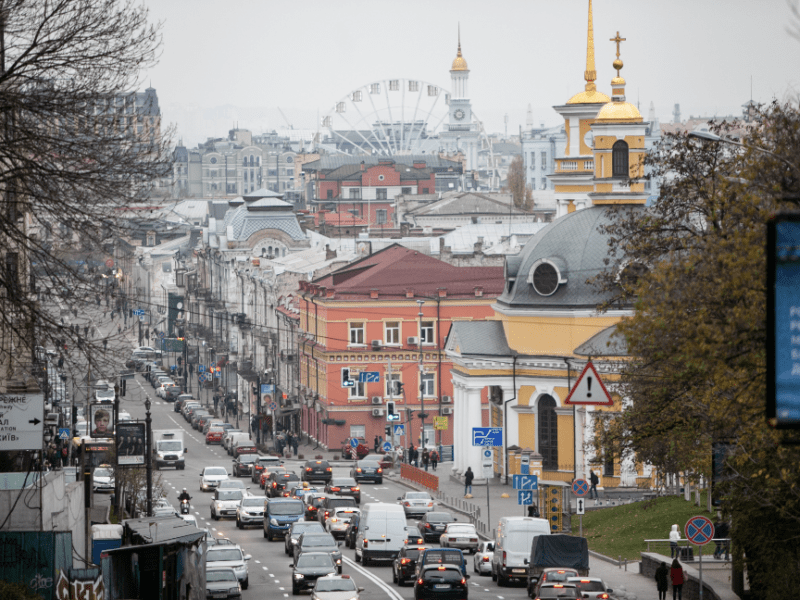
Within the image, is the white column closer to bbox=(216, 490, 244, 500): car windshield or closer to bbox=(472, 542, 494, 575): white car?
bbox=(216, 490, 244, 500): car windshield

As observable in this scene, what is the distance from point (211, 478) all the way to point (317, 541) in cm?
3020

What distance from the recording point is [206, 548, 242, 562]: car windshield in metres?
41.3

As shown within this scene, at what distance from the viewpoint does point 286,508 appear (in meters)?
54.7

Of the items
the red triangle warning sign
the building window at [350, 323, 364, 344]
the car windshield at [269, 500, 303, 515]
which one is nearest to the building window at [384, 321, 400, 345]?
the building window at [350, 323, 364, 344]

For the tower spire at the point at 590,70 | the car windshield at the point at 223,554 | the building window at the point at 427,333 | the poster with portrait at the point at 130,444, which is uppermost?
the tower spire at the point at 590,70

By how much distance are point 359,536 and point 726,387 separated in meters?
25.8

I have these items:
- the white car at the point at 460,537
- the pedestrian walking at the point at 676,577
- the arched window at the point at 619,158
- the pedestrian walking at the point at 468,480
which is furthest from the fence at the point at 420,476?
the pedestrian walking at the point at 676,577

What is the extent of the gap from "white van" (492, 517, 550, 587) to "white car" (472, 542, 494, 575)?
1.88 m

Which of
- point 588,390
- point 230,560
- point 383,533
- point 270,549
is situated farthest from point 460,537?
point 588,390

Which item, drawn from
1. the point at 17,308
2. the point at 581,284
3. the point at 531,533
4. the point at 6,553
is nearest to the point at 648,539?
the point at 531,533

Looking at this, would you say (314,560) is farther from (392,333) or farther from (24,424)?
(392,333)

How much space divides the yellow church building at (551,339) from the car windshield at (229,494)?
1245cm

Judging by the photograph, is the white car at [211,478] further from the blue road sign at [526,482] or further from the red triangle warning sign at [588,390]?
the red triangle warning sign at [588,390]

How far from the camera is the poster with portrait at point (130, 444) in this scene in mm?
51656
